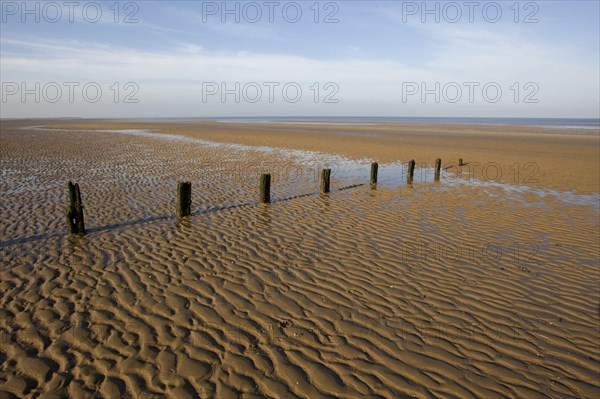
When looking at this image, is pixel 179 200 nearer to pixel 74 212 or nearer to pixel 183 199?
pixel 183 199

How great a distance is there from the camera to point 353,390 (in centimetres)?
432

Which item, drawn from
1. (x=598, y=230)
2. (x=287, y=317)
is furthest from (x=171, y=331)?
(x=598, y=230)

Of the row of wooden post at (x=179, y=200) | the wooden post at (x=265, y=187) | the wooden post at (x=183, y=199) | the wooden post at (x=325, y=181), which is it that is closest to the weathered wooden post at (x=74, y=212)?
the row of wooden post at (x=179, y=200)

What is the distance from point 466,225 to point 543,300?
15.1 ft

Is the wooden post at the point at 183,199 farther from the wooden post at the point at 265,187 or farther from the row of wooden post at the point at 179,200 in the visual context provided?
the wooden post at the point at 265,187

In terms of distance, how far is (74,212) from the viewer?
30.5ft

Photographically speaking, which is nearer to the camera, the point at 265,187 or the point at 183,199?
the point at 183,199

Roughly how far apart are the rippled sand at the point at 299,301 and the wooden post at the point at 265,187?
0.38m

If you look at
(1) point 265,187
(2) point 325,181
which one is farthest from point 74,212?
(2) point 325,181

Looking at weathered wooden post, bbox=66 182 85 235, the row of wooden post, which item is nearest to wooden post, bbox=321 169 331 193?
the row of wooden post

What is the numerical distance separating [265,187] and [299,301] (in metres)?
7.09

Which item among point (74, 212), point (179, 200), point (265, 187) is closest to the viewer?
point (74, 212)

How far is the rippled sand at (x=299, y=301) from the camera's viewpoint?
4488mm

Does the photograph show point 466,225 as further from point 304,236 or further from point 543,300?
point 304,236
